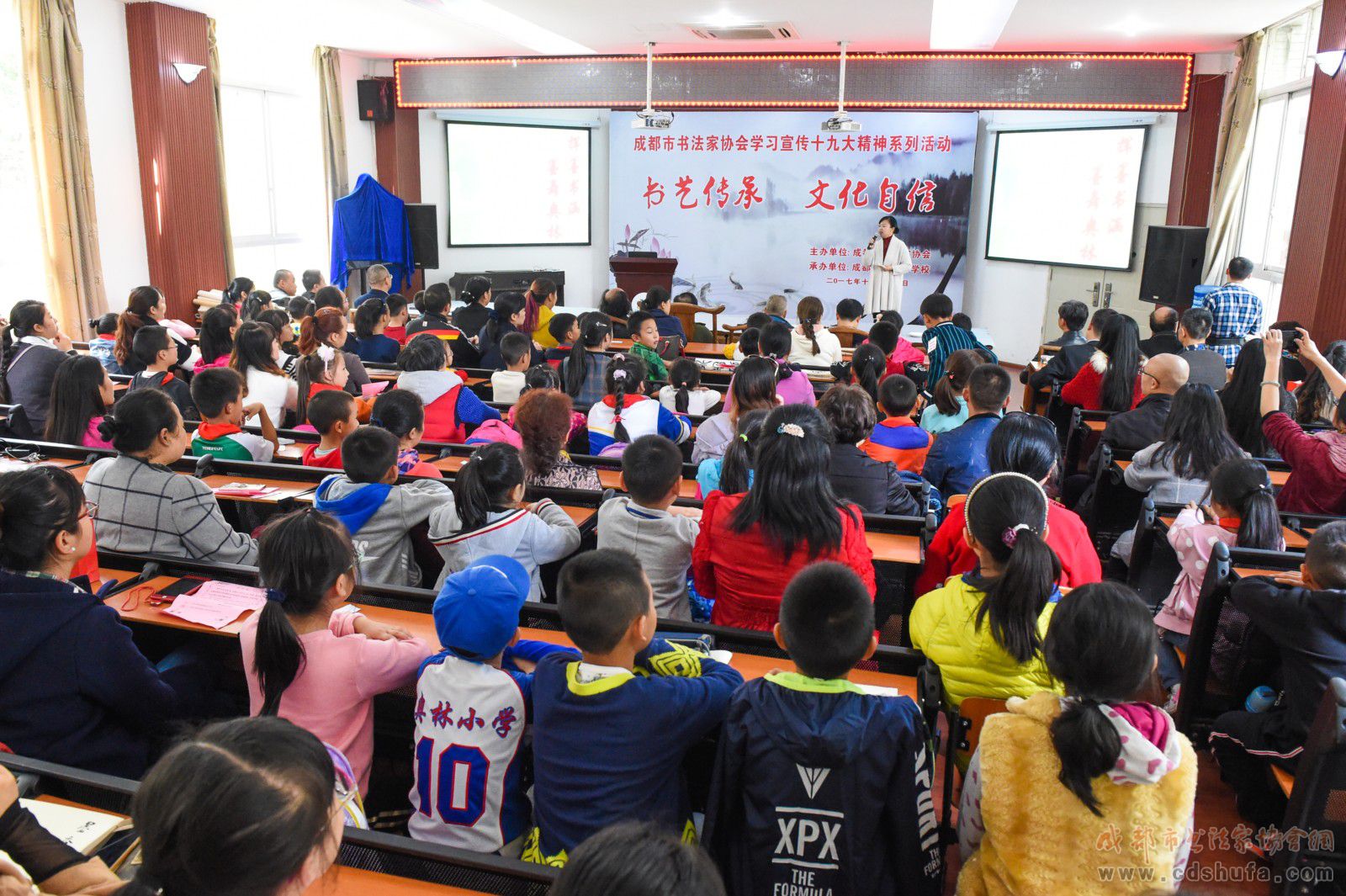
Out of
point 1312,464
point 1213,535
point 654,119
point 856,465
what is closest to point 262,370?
point 856,465

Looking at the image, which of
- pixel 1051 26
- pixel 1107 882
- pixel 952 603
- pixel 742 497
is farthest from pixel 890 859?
pixel 1051 26

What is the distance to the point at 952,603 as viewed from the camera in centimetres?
201

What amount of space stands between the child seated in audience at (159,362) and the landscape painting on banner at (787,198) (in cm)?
639

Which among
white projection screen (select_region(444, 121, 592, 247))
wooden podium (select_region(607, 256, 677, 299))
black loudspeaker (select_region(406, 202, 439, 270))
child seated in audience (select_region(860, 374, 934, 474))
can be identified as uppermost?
white projection screen (select_region(444, 121, 592, 247))

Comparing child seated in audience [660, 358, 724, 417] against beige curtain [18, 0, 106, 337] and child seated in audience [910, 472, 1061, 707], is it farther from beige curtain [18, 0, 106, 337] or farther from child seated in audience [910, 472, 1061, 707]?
beige curtain [18, 0, 106, 337]

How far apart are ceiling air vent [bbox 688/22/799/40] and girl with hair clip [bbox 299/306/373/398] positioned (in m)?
4.39

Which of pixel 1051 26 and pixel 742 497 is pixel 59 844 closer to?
pixel 742 497

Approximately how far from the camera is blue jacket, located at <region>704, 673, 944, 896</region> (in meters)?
1.48

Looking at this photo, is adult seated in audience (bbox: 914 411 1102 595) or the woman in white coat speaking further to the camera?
the woman in white coat speaking

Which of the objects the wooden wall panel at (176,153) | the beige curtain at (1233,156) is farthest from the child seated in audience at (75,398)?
the beige curtain at (1233,156)

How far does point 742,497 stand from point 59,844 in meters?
1.60

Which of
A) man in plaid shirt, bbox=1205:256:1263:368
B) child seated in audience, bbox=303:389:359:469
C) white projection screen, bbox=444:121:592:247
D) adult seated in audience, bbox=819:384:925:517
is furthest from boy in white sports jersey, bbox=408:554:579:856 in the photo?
white projection screen, bbox=444:121:592:247

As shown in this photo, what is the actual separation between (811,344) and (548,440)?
3001 millimetres

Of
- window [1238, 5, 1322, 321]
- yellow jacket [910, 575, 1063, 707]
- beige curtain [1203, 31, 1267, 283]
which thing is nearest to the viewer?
yellow jacket [910, 575, 1063, 707]
